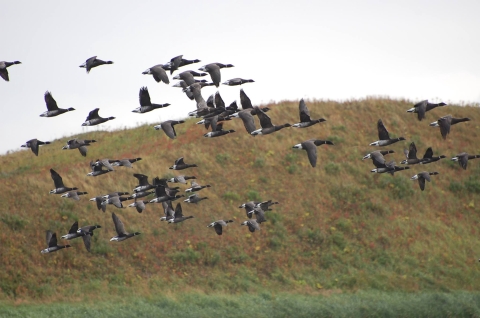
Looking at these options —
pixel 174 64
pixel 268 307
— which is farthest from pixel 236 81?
pixel 268 307

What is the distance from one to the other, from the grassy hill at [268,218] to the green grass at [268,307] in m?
2.15

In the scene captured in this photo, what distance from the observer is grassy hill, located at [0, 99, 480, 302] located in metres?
42.3

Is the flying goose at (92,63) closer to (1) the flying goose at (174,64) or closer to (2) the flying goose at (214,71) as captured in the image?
(1) the flying goose at (174,64)

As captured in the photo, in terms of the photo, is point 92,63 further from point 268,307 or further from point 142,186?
point 268,307

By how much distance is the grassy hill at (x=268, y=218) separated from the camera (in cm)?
4228

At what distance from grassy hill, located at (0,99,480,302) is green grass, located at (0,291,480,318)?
215cm

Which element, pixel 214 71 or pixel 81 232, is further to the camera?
pixel 81 232

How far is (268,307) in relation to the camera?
3734 centimetres

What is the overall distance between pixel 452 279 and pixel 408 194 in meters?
9.31

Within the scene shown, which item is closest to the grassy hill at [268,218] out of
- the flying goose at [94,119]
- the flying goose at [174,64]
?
the flying goose at [94,119]

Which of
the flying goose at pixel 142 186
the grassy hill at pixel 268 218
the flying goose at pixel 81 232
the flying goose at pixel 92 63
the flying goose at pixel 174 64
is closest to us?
the flying goose at pixel 92 63

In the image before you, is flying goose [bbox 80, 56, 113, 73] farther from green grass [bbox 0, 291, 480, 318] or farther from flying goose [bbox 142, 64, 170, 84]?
green grass [bbox 0, 291, 480, 318]

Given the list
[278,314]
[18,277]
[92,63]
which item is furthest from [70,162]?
[92,63]

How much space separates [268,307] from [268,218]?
466 inches
